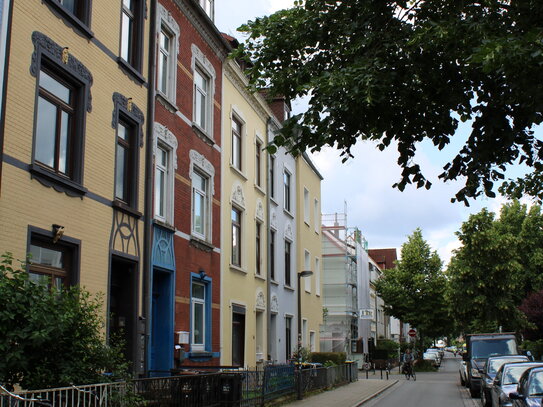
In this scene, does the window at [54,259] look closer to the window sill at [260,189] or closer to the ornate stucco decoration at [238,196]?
the ornate stucco decoration at [238,196]

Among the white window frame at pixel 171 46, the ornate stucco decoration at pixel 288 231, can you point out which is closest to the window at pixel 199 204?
the white window frame at pixel 171 46

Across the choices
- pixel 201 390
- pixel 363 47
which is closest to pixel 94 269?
pixel 201 390

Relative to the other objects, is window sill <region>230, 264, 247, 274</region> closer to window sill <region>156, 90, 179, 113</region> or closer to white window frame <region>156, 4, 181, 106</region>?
window sill <region>156, 90, 179, 113</region>

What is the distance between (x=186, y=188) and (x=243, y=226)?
18.4 feet

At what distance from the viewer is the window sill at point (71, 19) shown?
37.8 feet

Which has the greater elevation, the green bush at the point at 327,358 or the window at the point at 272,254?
the window at the point at 272,254

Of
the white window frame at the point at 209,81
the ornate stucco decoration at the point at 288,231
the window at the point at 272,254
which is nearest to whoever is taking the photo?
the white window frame at the point at 209,81

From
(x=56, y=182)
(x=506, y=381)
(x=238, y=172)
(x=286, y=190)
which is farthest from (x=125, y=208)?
(x=286, y=190)

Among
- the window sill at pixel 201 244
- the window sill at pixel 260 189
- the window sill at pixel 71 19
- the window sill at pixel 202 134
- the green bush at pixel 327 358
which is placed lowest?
the green bush at pixel 327 358

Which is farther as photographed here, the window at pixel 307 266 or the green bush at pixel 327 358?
the window at pixel 307 266

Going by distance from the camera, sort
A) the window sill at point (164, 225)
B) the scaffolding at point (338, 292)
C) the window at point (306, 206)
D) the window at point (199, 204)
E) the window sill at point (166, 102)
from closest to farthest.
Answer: the window sill at point (164, 225)
the window sill at point (166, 102)
the window at point (199, 204)
the window at point (306, 206)
the scaffolding at point (338, 292)

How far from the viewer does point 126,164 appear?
14.5 metres

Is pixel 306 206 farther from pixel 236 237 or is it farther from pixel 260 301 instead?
pixel 236 237

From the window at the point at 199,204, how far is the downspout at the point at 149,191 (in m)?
3.33
